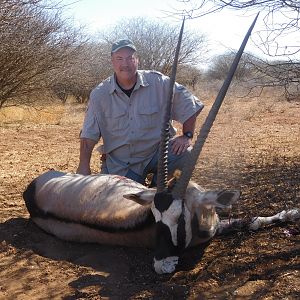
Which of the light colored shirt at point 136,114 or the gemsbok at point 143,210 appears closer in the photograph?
the gemsbok at point 143,210

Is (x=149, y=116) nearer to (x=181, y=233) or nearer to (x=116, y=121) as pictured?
(x=116, y=121)

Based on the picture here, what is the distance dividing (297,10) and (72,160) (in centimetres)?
471

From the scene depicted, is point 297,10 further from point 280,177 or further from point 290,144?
point 290,144

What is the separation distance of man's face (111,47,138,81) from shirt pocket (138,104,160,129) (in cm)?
39

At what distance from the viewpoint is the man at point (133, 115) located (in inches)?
213

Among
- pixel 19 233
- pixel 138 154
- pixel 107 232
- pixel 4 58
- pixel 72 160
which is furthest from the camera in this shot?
pixel 4 58

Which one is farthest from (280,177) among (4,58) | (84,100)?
(84,100)

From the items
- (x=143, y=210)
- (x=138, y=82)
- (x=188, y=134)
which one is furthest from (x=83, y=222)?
(x=138, y=82)

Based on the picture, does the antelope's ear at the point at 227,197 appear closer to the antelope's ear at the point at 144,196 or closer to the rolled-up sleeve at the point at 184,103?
the antelope's ear at the point at 144,196

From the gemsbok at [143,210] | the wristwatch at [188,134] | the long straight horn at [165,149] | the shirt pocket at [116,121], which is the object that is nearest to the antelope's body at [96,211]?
the gemsbok at [143,210]

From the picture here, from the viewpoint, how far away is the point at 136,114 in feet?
17.8

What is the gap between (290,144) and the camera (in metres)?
9.13

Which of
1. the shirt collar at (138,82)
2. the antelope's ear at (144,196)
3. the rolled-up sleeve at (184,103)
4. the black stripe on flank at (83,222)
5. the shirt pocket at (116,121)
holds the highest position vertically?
the shirt collar at (138,82)

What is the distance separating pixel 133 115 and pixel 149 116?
0.56ft
